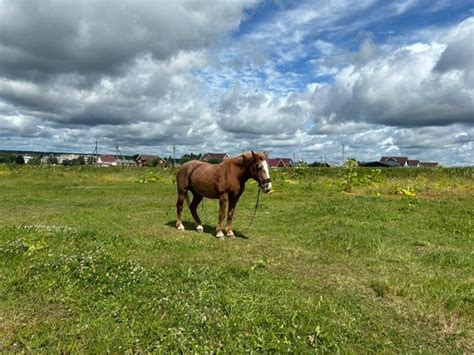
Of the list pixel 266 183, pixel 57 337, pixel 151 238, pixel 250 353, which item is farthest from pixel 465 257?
pixel 57 337

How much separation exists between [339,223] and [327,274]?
5.27 metres

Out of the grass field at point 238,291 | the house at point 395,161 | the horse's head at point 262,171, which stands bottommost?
the house at point 395,161

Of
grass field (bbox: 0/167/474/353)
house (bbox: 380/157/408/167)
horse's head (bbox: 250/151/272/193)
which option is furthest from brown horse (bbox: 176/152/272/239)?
house (bbox: 380/157/408/167)

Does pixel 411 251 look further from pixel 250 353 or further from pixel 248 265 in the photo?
pixel 250 353

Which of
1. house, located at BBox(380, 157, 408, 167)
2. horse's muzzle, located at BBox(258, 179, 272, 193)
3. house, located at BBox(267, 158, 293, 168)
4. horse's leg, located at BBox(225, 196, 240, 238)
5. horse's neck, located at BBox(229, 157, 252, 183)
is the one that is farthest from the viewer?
house, located at BBox(380, 157, 408, 167)

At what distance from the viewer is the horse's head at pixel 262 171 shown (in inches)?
431

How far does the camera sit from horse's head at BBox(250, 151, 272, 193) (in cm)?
1095

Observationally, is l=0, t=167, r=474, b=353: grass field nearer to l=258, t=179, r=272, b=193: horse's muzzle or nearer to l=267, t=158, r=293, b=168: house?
l=258, t=179, r=272, b=193: horse's muzzle

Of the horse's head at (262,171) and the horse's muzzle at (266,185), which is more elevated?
the horse's head at (262,171)

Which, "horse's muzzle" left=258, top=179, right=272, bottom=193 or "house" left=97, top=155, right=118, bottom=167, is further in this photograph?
"house" left=97, top=155, right=118, bottom=167

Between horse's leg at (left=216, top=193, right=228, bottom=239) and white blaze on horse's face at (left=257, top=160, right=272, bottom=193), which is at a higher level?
white blaze on horse's face at (left=257, top=160, right=272, bottom=193)

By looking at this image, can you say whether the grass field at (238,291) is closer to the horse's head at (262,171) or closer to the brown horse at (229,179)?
the brown horse at (229,179)

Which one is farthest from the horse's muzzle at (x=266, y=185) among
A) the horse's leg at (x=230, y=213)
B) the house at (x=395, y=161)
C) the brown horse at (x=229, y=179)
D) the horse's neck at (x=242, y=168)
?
Answer: the house at (x=395, y=161)

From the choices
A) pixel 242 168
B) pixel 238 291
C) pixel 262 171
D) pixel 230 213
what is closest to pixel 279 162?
pixel 230 213
